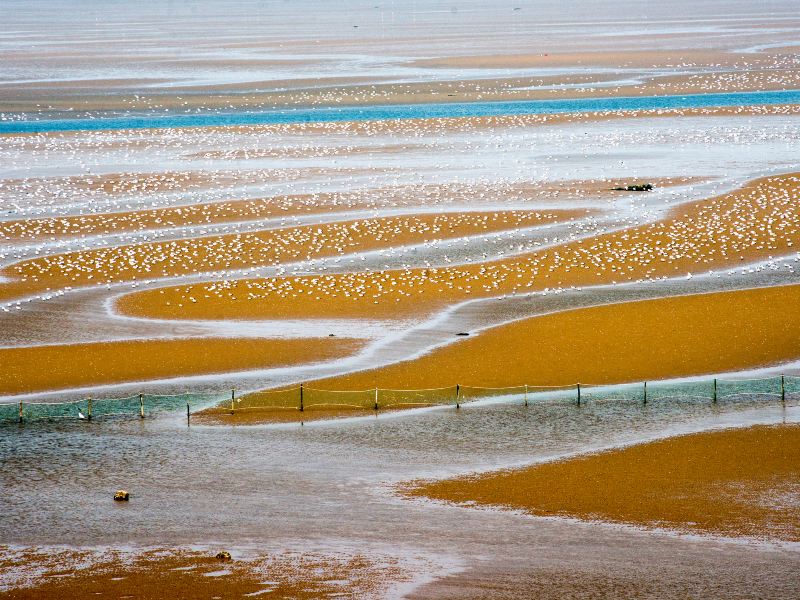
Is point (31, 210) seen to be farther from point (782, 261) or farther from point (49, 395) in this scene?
point (782, 261)

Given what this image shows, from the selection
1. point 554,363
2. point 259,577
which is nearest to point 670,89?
point 554,363

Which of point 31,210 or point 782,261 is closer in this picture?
point 782,261

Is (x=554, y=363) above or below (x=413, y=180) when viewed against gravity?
below

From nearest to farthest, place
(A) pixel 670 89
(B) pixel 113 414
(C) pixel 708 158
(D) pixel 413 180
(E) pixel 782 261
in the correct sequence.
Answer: (B) pixel 113 414 → (E) pixel 782 261 → (D) pixel 413 180 → (C) pixel 708 158 → (A) pixel 670 89

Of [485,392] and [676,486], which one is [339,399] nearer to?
[485,392]

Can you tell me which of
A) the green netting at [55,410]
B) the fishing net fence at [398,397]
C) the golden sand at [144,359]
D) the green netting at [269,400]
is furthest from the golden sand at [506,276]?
the green netting at [55,410]

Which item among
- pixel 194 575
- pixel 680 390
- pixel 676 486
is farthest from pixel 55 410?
pixel 680 390

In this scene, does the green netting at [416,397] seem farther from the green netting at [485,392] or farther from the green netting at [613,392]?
the green netting at [613,392]
